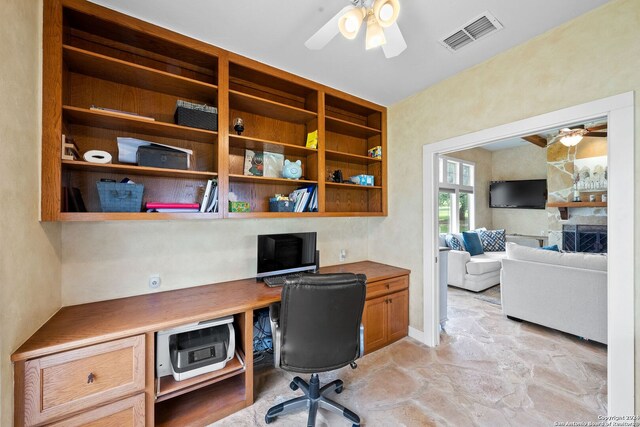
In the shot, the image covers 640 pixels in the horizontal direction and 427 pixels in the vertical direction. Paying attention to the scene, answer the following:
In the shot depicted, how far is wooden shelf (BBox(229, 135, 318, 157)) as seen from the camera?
6.56 ft

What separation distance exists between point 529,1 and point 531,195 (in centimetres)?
594

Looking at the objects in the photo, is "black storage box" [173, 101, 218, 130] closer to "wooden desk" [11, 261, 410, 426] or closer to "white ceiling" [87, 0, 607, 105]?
"white ceiling" [87, 0, 607, 105]

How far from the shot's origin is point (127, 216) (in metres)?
1.58

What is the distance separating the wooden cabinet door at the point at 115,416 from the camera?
1.25m

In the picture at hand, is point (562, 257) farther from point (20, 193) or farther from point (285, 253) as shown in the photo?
point (20, 193)

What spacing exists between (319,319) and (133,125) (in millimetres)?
1771

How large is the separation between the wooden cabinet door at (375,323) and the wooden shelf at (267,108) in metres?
1.88

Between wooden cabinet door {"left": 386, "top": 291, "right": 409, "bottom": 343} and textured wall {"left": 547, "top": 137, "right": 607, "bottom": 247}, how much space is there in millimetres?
4693

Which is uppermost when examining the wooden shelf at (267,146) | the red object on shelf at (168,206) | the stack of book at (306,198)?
the wooden shelf at (267,146)

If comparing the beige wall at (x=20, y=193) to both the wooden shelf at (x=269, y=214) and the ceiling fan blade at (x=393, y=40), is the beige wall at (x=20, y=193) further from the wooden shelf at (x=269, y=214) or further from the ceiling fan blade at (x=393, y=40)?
the ceiling fan blade at (x=393, y=40)

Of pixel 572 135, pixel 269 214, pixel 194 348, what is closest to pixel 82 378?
pixel 194 348

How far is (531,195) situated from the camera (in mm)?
5910

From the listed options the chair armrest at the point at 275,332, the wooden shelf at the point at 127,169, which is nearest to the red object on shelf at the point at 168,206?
the wooden shelf at the point at 127,169

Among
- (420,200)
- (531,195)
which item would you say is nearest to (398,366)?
(420,200)
